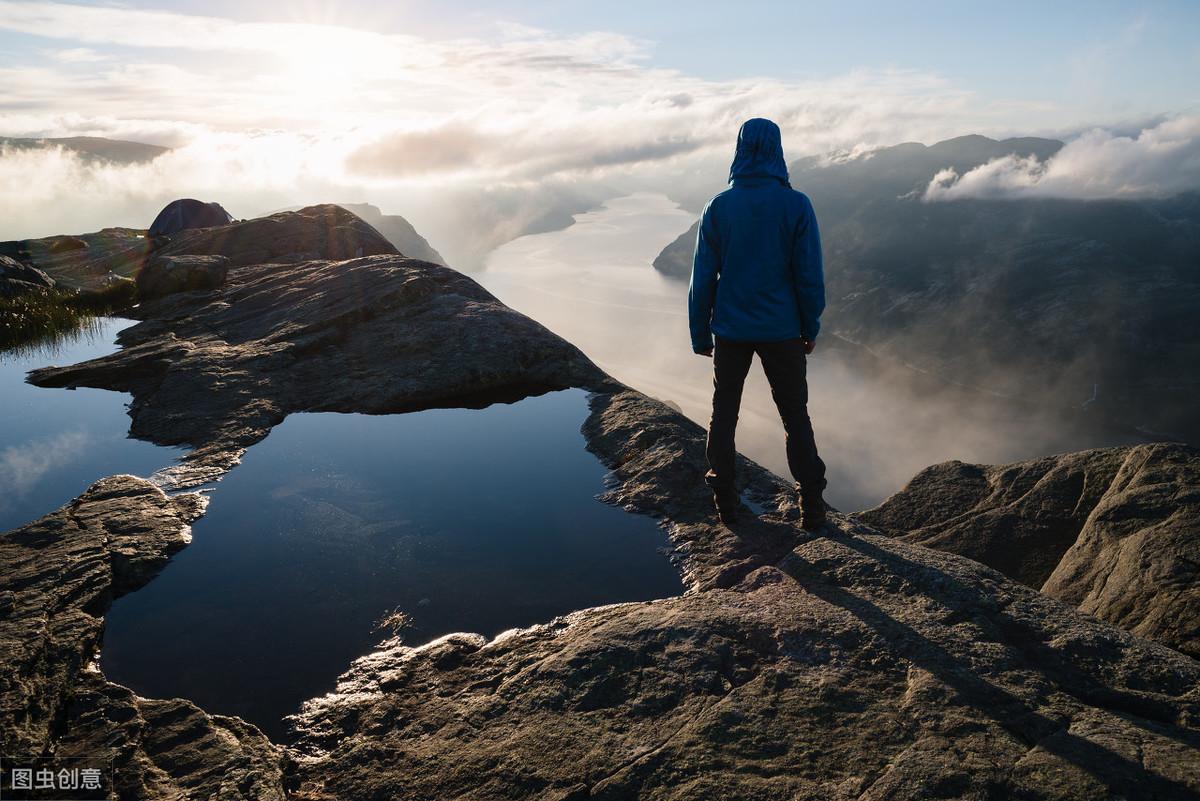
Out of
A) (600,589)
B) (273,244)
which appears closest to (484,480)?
(600,589)

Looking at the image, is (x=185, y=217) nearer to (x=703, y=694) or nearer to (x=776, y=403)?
(x=776, y=403)

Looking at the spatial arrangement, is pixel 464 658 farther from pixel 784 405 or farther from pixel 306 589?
pixel 784 405

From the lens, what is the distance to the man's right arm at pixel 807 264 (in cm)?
671

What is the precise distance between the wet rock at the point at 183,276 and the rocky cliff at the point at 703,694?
12894 millimetres

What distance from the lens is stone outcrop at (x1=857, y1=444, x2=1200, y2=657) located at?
22.1 feet

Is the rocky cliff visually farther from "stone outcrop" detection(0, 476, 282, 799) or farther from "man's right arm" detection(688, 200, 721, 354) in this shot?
"man's right arm" detection(688, 200, 721, 354)

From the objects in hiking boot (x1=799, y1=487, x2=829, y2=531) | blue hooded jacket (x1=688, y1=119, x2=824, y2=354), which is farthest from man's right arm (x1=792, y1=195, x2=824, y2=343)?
hiking boot (x1=799, y1=487, x2=829, y2=531)

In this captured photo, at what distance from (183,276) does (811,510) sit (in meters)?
18.4

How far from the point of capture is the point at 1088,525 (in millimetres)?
8688

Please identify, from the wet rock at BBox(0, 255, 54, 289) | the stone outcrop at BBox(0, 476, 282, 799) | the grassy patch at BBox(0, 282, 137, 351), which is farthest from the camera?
the wet rock at BBox(0, 255, 54, 289)

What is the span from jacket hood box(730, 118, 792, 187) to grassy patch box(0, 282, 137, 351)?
15961 millimetres

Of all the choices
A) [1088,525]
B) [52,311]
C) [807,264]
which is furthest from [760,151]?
[52,311]

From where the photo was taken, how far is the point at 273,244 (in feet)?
78.9

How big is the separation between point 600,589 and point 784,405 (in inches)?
102
